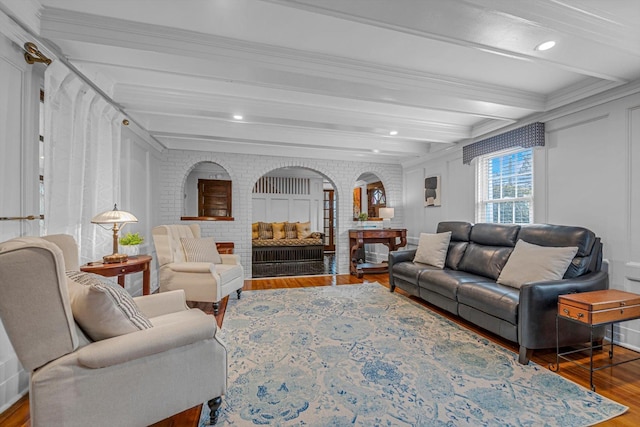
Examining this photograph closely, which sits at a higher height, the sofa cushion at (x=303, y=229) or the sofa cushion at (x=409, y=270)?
the sofa cushion at (x=303, y=229)

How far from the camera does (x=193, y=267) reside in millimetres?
3355

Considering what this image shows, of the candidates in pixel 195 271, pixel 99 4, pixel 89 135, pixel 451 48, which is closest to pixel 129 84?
pixel 89 135

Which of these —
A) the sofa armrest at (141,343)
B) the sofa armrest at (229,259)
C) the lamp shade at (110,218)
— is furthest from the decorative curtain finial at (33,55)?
the sofa armrest at (229,259)

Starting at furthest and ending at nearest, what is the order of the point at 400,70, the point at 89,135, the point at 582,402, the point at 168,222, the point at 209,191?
the point at 209,191
the point at 168,222
the point at 89,135
the point at 400,70
the point at 582,402

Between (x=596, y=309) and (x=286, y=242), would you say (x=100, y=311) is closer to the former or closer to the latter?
(x=596, y=309)

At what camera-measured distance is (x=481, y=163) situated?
14.5ft

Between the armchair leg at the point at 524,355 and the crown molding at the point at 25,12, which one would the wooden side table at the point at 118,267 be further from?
the armchair leg at the point at 524,355

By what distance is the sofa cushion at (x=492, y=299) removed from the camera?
246 cm

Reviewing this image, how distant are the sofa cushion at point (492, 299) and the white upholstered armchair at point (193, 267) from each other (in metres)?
2.62

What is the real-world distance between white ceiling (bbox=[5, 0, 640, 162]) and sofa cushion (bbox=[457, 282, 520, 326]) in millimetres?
1827

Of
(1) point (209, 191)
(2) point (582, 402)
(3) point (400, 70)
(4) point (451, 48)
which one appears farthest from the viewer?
(1) point (209, 191)

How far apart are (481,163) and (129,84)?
14.8ft

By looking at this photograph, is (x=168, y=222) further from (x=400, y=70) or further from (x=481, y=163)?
(x=481, y=163)

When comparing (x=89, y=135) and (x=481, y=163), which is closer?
(x=89, y=135)
